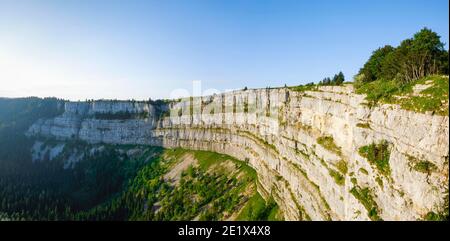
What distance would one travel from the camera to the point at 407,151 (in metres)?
27.7

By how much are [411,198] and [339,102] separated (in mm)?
25203

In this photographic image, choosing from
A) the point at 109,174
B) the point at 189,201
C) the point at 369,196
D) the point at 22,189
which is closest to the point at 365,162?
the point at 369,196

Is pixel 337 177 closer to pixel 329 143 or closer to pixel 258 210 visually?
pixel 329 143

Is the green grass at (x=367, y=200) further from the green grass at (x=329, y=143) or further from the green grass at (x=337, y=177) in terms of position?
the green grass at (x=329, y=143)

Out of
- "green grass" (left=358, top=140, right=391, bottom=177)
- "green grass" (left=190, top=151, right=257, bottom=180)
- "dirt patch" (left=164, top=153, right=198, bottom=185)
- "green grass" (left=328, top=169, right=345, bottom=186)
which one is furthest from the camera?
"dirt patch" (left=164, top=153, right=198, bottom=185)

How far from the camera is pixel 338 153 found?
149 feet

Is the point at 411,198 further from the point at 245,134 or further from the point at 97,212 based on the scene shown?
the point at 97,212

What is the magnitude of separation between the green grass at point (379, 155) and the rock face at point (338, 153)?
0.24 metres

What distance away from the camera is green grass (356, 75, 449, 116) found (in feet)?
84.0

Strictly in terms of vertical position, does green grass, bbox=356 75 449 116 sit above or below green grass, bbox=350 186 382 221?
above

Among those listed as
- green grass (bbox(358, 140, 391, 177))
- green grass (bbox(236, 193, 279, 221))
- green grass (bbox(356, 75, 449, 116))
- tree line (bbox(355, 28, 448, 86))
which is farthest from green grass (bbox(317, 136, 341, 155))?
green grass (bbox(236, 193, 279, 221))

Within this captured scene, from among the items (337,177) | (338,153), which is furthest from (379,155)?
(338,153)

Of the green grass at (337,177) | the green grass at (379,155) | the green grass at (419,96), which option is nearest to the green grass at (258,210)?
the green grass at (337,177)

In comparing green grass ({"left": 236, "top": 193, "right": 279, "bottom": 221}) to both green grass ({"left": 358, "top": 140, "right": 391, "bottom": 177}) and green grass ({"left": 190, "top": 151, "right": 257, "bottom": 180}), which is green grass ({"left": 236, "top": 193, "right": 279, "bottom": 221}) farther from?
green grass ({"left": 358, "top": 140, "right": 391, "bottom": 177})
